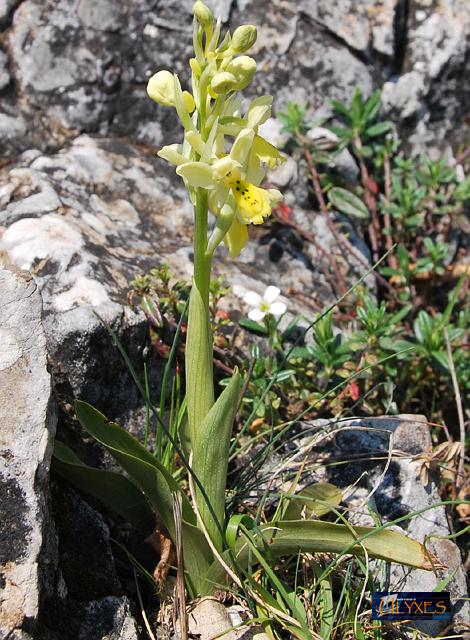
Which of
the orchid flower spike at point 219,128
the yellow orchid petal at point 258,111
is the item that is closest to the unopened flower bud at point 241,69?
the orchid flower spike at point 219,128

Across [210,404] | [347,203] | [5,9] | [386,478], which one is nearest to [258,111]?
[210,404]

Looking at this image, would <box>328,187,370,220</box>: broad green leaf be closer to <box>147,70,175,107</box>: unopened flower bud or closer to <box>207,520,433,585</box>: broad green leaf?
<box>147,70,175,107</box>: unopened flower bud

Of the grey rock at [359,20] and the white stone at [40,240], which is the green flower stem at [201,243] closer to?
the white stone at [40,240]

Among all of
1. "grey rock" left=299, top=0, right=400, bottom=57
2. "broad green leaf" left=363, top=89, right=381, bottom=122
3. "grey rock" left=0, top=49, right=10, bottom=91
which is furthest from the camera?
"grey rock" left=299, top=0, right=400, bottom=57

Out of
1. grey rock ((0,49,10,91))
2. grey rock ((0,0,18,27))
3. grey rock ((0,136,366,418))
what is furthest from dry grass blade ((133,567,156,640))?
grey rock ((0,0,18,27))

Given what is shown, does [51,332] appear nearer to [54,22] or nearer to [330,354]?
[330,354]

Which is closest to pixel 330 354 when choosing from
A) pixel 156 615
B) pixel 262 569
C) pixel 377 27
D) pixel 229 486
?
pixel 229 486

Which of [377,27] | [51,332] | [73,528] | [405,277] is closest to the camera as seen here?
[73,528]
